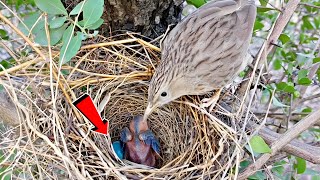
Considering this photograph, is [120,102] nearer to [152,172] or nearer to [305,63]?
[152,172]

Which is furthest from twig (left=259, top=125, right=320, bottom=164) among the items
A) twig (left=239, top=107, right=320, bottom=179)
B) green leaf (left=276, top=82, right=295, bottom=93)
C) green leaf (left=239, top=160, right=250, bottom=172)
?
green leaf (left=276, top=82, right=295, bottom=93)

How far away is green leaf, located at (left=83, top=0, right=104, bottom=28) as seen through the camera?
4.06ft

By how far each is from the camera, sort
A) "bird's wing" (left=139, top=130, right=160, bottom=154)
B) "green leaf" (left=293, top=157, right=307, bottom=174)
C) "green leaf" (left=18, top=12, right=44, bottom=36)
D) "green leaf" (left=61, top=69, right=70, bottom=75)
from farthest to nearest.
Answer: "bird's wing" (left=139, top=130, right=160, bottom=154) < "green leaf" (left=293, top=157, right=307, bottom=174) < "green leaf" (left=61, top=69, right=70, bottom=75) < "green leaf" (left=18, top=12, right=44, bottom=36)

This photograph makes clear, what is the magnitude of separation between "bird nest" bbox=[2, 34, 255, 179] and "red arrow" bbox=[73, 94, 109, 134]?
0.06 feet

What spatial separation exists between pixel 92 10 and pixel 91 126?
44 centimetres

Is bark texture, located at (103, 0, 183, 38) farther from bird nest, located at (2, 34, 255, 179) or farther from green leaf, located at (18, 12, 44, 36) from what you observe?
green leaf, located at (18, 12, 44, 36)

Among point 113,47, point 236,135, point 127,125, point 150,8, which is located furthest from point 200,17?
point 127,125

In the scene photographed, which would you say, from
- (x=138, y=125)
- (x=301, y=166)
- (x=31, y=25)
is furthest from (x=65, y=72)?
(x=301, y=166)

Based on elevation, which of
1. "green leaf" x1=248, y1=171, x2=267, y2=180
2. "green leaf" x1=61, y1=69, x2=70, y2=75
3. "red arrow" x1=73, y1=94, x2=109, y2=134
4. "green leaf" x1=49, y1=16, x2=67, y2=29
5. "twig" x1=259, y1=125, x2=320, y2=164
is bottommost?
"green leaf" x1=248, y1=171, x2=267, y2=180

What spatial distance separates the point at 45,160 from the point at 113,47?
457mm

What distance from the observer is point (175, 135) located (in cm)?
193

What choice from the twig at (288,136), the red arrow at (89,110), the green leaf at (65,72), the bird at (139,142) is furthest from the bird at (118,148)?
the twig at (288,136)

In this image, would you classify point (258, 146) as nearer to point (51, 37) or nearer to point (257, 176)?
point (257, 176)

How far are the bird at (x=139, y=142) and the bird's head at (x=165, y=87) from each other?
0.35m
